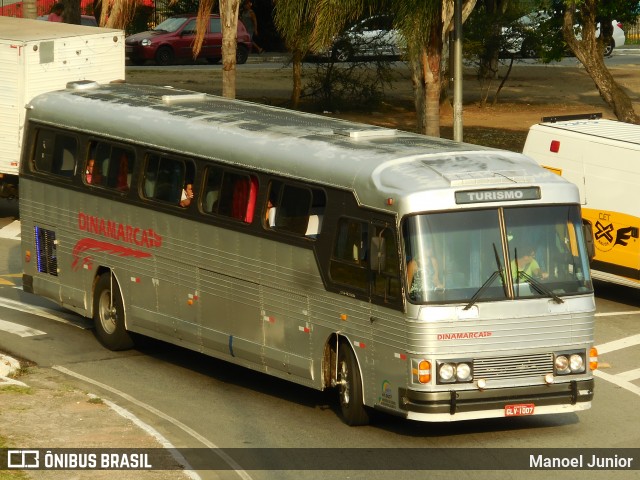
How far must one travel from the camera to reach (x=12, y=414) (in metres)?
14.1

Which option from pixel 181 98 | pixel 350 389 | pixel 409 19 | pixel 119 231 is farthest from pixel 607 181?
pixel 350 389

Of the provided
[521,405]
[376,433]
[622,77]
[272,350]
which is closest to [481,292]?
[521,405]

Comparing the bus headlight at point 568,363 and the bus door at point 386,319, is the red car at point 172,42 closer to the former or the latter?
the bus door at point 386,319

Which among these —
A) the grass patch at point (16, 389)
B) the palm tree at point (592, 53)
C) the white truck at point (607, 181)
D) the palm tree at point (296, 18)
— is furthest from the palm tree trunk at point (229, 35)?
the grass patch at point (16, 389)

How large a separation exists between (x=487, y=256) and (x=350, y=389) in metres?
2.10

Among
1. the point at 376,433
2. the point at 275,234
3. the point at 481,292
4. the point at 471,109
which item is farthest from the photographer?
the point at 471,109

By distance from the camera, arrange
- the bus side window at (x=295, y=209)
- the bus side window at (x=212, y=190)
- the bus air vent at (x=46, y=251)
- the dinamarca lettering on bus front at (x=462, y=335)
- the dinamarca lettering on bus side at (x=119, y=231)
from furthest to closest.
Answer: the bus air vent at (x=46, y=251) → the dinamarca lettering on bus side at (x=119, y=231) → the bus side window at (x=212, y=190) → the bus side window at (x=295, y=209) → the dinamarca lettering on bus front at (x=462, y=335)

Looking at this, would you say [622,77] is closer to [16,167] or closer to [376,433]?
[16,167]

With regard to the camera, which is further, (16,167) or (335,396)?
(16,167)

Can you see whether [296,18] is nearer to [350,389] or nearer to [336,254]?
[336,254]

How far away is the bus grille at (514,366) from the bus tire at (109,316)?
617cm

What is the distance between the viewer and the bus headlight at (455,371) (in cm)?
1287

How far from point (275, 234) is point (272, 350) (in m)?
1.30

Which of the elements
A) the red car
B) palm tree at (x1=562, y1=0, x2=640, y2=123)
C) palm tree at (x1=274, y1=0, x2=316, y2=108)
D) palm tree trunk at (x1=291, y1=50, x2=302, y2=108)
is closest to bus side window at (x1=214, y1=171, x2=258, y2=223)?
palm tree at (x1=274, y1=0, x2=316, y2=108)
